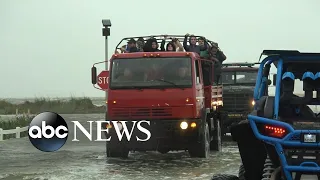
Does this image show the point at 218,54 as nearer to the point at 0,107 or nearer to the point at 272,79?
the point at 272,79

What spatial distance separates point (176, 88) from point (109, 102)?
1573 mm

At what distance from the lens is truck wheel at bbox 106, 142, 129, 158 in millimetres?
13663

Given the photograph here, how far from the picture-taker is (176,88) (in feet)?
43.8

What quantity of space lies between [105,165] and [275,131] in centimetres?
780

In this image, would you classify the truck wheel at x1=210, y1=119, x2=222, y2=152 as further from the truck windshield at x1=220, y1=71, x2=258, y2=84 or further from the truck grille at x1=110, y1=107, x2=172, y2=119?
the truck windshield at x1=220, y1=71, x2=258, y2=84

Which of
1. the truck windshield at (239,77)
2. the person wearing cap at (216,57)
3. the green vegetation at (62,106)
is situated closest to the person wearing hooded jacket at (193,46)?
the person wearing cap at (216,57)

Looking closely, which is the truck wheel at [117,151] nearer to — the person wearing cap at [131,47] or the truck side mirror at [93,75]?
the truck side mirror at [93,75]

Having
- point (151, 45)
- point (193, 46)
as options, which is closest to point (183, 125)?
point (151, 45)

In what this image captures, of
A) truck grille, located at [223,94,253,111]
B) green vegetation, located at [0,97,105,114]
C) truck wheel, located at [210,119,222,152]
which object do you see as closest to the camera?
truck wheel, located at [210,119,222,152]

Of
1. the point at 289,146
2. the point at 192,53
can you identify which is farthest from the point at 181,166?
the point at 289,146

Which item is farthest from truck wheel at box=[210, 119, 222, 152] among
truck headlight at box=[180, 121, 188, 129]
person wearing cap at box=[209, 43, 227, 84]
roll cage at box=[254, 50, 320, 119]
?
roll cage at box=[254, 50, 320, 119]

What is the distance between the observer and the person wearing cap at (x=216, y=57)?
1573 centimetres

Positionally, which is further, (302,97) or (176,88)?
(176,88)

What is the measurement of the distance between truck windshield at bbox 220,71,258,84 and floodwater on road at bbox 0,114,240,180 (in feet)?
10.7
